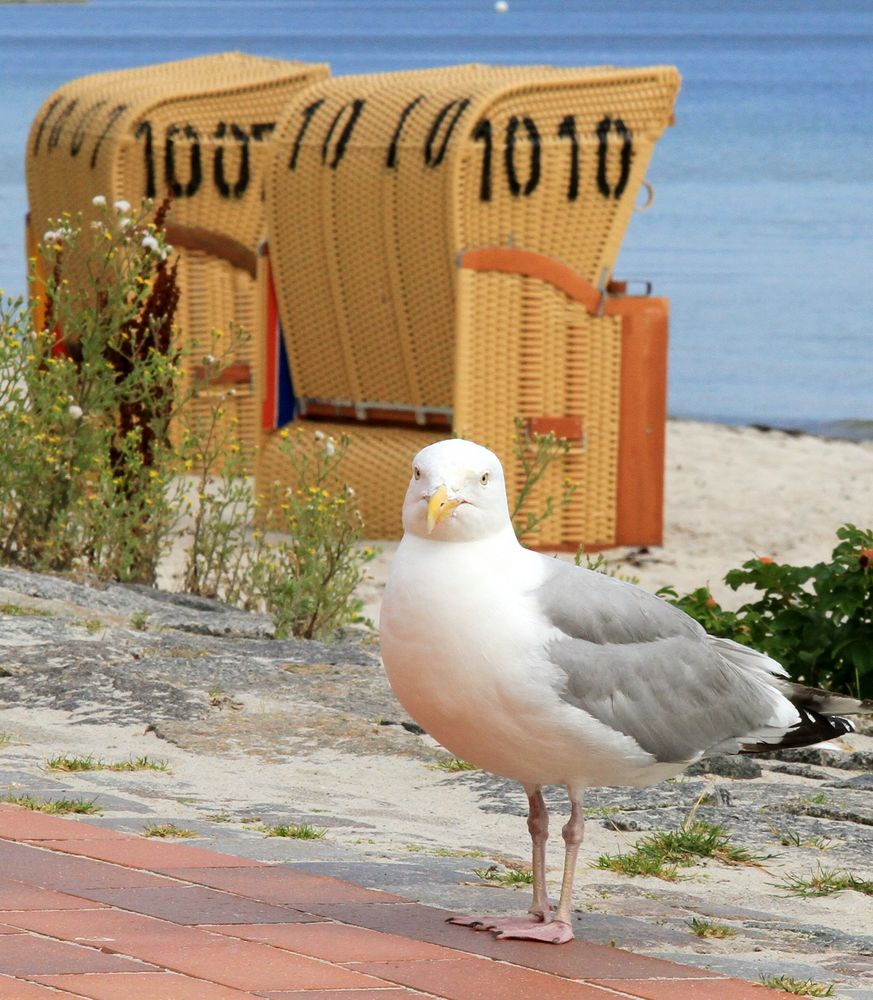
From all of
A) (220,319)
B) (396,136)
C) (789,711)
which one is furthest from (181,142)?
(789,711)

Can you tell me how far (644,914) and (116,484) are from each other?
3.99 m

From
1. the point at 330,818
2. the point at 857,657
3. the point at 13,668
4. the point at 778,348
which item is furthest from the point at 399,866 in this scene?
the point at 778,348

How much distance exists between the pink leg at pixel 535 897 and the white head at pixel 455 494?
627 millimetres

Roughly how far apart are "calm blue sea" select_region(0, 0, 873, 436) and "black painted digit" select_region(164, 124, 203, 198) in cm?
1065

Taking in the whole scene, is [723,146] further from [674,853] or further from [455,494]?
[455,494]

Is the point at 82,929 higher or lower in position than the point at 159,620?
lower

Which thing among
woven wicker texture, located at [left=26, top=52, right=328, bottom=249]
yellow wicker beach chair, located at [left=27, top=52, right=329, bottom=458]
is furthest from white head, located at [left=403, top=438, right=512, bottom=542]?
woven wicker texture, located at [left=26, top=52, right=328, bottom=249]

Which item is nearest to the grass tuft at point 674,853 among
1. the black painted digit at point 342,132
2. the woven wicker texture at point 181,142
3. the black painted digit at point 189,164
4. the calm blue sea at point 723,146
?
the black painted digit at point 342,132

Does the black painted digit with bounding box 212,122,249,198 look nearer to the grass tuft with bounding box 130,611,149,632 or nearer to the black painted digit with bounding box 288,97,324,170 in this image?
the black painted digit with bounding box 288,97,324,170

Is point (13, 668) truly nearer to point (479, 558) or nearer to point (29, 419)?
point (29, 419)

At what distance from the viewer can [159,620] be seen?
6465mm

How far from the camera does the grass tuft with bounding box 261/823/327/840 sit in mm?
4129

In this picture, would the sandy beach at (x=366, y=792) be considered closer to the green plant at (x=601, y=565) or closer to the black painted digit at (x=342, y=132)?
the green plant at (x=601, y=565)

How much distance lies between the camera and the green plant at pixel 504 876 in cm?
394
